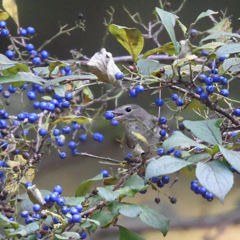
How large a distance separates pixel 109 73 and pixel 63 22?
0.63 metres

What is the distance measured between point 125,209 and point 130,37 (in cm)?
31

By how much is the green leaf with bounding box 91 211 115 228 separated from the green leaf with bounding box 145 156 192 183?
7.3 inches

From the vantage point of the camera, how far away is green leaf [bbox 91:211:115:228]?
0.69m

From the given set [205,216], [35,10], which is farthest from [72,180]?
[35,10]

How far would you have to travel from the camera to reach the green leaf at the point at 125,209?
0.64 metres

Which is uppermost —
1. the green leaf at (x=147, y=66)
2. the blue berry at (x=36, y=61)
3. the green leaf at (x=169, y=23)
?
the green leaf at (x=169, y=23)

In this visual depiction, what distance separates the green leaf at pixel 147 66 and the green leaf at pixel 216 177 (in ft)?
0.87

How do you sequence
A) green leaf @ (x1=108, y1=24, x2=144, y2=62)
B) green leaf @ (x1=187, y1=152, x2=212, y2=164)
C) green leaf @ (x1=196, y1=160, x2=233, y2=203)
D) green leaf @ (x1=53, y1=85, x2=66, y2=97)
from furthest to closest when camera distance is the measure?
green leaf @ (x1=53, y1=85, x2=66, y2=97)
green leaf @ (x1=108, y1=24, x2=144, y2=62)
green leaf @ (x1=187, y1=152, x2=212, y2=164)
green leaf @ (x1=196, y1=160, x2=233, y2=203)

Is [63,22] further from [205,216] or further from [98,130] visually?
[205,216]

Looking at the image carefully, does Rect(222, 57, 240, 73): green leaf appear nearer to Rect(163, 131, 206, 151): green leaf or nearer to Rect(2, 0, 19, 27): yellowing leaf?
Rect(163, 131, 206, 151): green leaf

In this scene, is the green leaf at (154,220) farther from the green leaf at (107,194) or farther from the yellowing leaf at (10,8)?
the yellowing leaf at (10,8)

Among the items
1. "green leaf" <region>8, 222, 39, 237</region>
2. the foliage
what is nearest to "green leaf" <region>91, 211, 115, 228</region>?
the foliage

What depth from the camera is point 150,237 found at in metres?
1.08

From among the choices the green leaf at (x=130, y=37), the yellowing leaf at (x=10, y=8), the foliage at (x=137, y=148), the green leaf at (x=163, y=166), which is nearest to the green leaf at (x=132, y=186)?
the foliage at (x=137, y=148)
